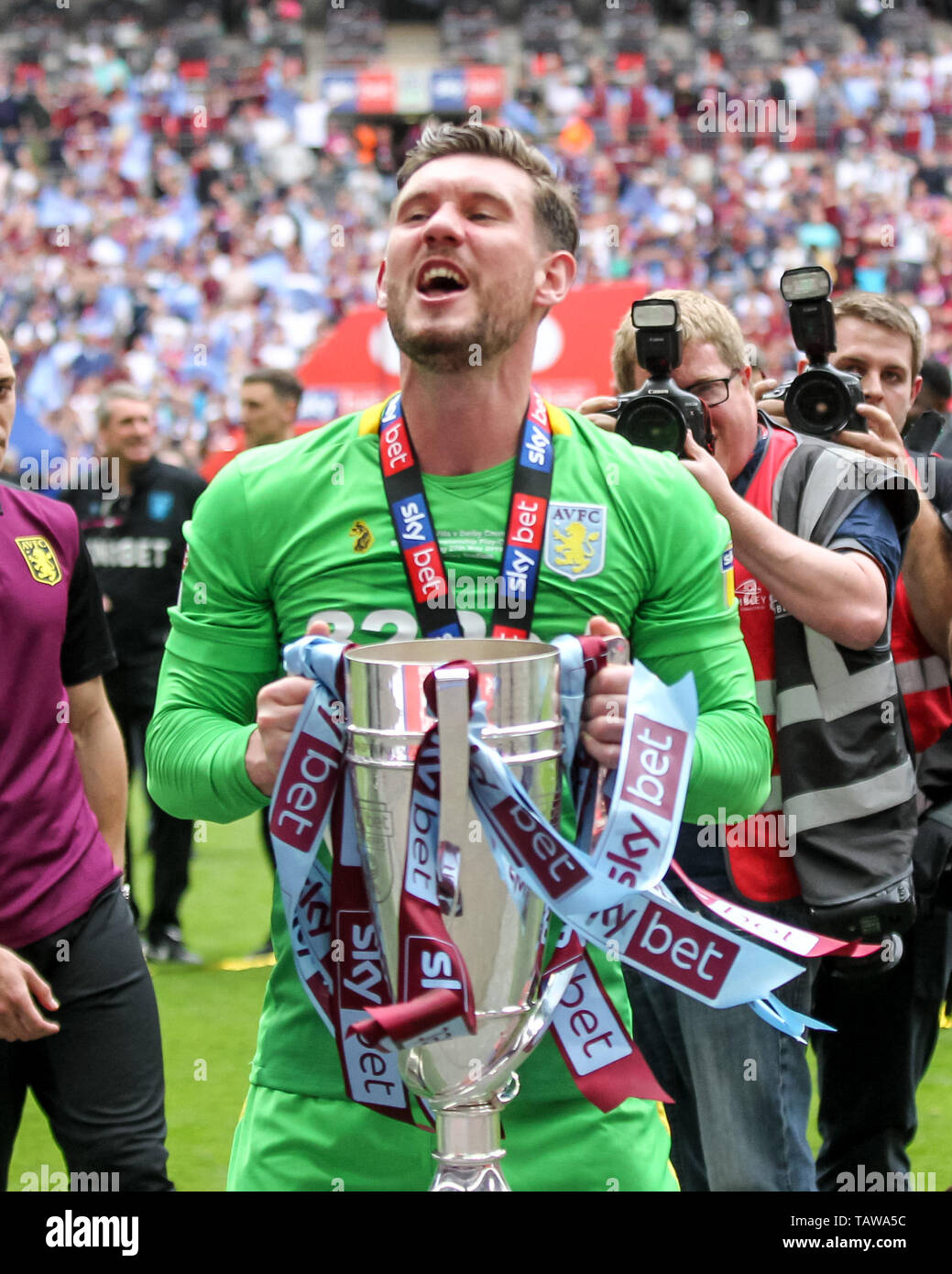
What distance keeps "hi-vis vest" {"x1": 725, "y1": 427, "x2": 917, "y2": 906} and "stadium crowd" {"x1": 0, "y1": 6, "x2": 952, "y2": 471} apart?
40.0 ft

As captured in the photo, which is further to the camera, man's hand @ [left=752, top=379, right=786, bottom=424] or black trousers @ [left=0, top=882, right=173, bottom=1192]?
man's hand @ [left=752, top=379, right=786, bottom=424]

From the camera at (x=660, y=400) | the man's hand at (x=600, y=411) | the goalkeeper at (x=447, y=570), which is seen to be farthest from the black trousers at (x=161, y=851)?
the goalkeeper at (x=447, y=570)

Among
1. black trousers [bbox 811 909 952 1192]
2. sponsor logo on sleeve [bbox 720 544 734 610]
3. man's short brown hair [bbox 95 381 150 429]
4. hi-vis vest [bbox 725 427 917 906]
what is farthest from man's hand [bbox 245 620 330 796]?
man's short brown hair [bbox 95 381 150 429]

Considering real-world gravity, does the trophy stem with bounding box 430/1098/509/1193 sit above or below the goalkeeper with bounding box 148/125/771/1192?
below

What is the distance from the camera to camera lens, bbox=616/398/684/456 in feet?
9.07

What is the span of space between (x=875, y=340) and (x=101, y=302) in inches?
636

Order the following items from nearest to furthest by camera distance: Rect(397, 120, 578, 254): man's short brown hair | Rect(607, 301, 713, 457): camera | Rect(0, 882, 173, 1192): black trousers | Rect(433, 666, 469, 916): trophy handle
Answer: Rect(433, 666, 469, 916): trophy handle → Rect(397, 120, 578, 254): man's short brown hair → Rect(607, 301, 713, 457): camera → Rect(0, 882, 173, 1192): black trousers

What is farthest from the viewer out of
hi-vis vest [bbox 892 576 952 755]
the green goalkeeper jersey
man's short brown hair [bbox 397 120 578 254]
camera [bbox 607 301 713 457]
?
hi-vis vest [bbox 892 576 952 755]

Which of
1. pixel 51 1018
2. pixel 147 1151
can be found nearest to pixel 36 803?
pixel 51 1018

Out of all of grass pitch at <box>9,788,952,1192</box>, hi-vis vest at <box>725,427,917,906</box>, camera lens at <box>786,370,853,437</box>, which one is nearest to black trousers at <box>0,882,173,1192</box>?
grass pitch at <box>9,788,952,1192</box>

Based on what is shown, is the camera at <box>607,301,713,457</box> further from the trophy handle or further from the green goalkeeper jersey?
the trophy handle

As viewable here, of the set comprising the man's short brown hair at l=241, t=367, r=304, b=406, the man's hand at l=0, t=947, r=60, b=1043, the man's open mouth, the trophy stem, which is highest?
the man's short brown hair at l=241, t=367, r=304, b=406

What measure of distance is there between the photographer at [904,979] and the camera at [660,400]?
2.09 ft

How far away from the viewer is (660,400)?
2775mm
